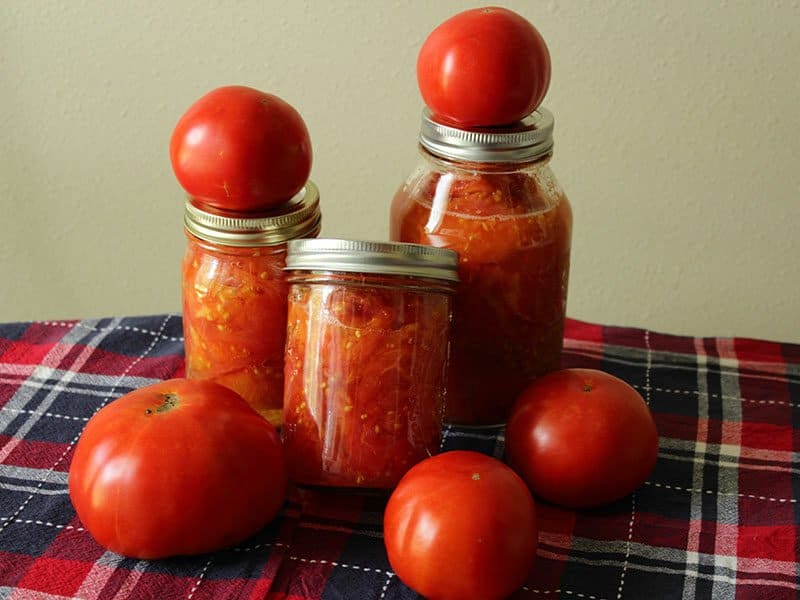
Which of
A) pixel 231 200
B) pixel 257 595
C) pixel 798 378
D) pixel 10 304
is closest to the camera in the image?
pixel 257 595

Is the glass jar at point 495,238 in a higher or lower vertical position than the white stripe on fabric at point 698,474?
higher

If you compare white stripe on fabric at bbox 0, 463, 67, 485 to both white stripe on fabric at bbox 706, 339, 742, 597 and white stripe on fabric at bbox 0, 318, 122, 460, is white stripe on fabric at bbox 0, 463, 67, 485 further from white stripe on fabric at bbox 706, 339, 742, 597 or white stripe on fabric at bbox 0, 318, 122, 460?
white stripe on fabric at bbox 706, 339, 742, 597

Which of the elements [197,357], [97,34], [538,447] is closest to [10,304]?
[97,34]

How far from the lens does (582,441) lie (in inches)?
31.8

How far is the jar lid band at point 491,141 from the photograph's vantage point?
2.80 ft

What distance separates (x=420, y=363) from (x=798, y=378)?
418mm

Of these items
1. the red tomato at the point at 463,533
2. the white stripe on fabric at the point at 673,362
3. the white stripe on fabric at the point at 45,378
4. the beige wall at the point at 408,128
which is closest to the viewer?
the red tomato at the point at 463,533

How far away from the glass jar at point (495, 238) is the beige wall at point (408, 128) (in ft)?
1.72

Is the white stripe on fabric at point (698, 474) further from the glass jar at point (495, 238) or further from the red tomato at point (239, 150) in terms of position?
the red tomato at point (239, 150)

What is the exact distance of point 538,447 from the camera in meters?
0.82

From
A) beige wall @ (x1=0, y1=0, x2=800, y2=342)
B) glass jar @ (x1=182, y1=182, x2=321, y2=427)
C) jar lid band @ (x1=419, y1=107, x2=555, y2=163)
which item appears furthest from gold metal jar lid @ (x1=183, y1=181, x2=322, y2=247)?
beige wall @ (x1=0, y1=0, x2=800, y2=342)

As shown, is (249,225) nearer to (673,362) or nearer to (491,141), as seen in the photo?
(491,141)

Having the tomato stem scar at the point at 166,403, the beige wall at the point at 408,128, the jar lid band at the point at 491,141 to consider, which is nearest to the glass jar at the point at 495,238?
the jar lid band at the point at 491,141

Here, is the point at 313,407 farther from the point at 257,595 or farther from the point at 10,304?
the point at 10,304
